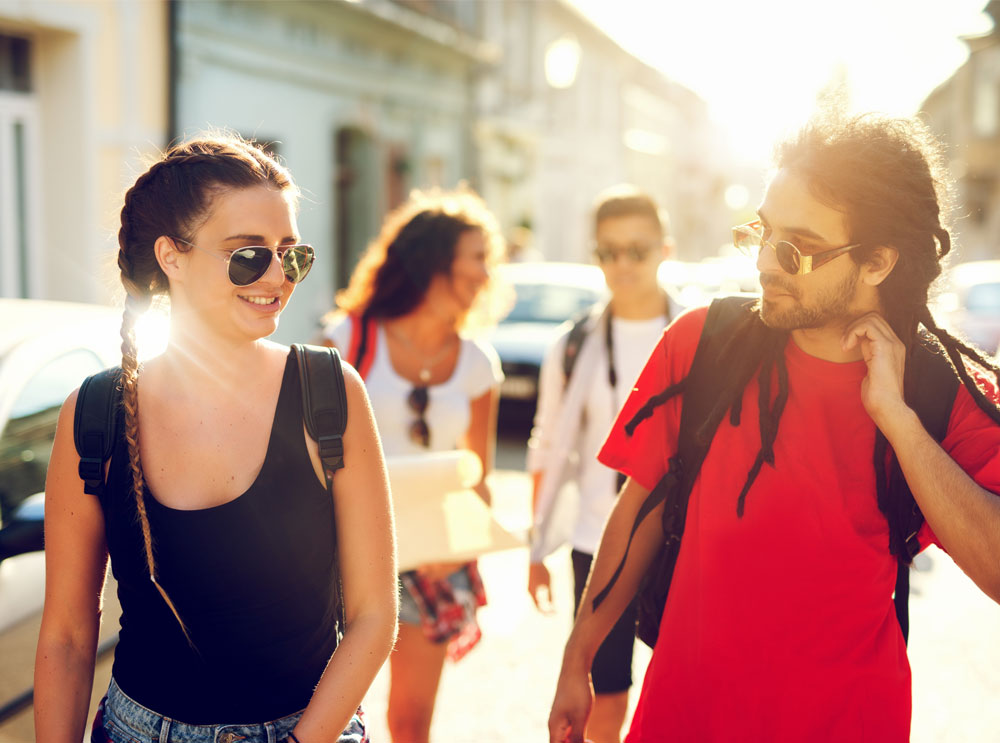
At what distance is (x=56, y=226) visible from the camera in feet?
31.6

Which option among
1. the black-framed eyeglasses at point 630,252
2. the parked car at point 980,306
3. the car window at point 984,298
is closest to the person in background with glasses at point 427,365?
the black-framed eyeglasses at point 630,252

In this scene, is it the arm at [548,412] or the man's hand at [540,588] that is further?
the arm at [548,412]

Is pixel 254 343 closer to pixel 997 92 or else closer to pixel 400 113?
pixel 400 113

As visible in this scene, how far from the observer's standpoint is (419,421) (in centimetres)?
367

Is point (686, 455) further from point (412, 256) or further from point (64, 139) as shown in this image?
point (64, 139)

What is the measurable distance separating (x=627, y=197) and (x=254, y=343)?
7.61 feet

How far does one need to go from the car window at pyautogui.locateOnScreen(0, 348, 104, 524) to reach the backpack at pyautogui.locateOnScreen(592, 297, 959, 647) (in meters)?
1.65

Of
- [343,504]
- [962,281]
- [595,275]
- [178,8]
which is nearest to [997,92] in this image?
[962,281]

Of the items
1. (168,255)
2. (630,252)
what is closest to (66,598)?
(168,255)

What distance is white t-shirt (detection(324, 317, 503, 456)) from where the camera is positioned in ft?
12.0

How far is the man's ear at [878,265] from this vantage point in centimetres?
217

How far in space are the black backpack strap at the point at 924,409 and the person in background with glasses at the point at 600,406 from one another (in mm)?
1489

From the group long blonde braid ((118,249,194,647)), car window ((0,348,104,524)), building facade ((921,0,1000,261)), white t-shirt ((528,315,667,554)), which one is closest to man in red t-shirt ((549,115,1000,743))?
long blonde braid ((118,249,194,647))

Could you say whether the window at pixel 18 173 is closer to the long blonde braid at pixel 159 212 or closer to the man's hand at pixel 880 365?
the long blonde braid at pixel 159 212
